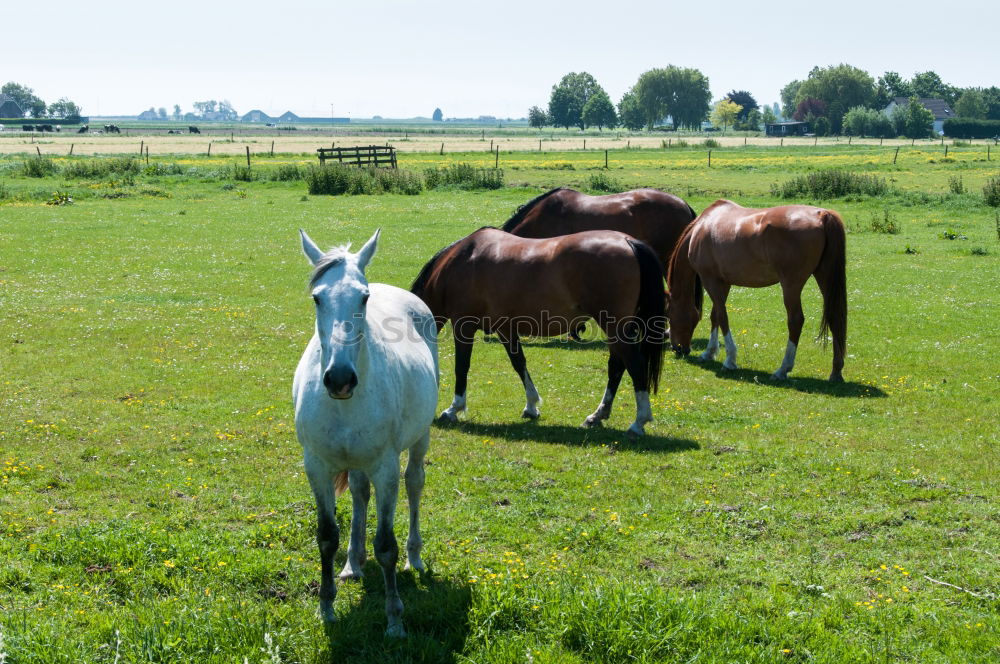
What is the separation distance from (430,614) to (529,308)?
4881mm

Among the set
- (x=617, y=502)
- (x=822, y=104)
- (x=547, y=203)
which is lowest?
(x=617, y=502)

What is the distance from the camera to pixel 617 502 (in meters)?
7.05

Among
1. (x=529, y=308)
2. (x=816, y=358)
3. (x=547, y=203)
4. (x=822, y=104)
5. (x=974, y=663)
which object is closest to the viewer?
(x=974, y=663)

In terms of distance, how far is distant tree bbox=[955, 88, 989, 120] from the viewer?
132m

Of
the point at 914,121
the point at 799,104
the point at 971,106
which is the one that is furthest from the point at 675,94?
the point at 914,121

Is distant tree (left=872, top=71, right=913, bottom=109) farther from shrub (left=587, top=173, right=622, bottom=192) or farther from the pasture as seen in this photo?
the pasture

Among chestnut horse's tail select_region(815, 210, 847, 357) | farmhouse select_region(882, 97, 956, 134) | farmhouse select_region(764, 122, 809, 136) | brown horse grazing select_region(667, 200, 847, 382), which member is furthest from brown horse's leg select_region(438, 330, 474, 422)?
farmhouse select_region(882, 97, 956, 134)

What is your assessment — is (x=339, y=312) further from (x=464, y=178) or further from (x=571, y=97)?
(x=571, y=97)

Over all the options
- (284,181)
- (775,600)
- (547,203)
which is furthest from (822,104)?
(775,600)

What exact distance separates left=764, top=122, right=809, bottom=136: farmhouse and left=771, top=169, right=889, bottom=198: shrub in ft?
343

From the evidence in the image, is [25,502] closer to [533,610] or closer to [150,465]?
[150,465]

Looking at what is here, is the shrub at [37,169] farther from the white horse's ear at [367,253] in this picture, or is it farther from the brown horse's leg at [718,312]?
the white horse's ear at [367,253]

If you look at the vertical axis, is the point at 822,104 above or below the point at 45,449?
above

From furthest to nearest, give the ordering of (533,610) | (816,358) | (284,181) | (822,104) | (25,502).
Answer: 1. (822,104)
2. (284,181)
3. (816,358)
4. (25,502)
5. (533,610)
